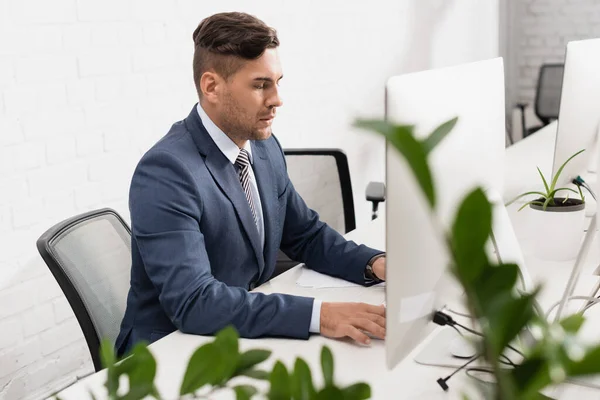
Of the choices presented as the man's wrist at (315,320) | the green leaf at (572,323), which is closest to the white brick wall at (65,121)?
the man's wrist at (315,320)

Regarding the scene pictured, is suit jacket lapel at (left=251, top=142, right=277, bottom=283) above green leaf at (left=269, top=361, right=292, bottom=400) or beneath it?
beneath

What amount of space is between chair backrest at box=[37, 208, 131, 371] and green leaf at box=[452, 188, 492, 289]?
1244 mm

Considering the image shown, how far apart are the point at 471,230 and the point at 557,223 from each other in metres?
1.46

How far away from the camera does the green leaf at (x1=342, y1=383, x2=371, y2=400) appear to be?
1.15ft

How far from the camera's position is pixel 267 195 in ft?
5.73

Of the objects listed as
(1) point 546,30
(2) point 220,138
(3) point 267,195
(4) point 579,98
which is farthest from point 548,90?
(2) point 220,138

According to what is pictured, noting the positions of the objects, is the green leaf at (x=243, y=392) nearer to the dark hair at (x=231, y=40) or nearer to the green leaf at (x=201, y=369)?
the green leaf at (x=201, y=369)

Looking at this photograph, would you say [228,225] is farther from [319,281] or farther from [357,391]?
[357,391]

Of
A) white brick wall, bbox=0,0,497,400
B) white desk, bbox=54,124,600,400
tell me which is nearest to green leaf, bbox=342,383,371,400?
white desk, bbox=54,124,600,400

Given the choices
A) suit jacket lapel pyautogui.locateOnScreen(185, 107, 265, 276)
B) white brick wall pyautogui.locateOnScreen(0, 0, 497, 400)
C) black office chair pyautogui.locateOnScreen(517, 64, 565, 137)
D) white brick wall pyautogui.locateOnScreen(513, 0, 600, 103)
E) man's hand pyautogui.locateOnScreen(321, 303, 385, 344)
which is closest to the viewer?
man's hand pyautogui.locateOnScreen(321, 303, 385, 344)

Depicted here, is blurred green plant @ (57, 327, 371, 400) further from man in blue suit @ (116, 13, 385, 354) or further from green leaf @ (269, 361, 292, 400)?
man in blue suit @ (116, 13, 385, 354)

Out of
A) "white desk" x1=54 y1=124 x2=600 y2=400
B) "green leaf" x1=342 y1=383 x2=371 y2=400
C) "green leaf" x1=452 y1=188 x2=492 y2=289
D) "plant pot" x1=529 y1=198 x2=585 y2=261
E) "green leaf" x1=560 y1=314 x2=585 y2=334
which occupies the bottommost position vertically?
"white desk" x1=54 y1=124 x2=600 y2=400

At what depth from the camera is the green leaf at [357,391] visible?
349 millimetres

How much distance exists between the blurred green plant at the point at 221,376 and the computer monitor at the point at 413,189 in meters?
0.47
